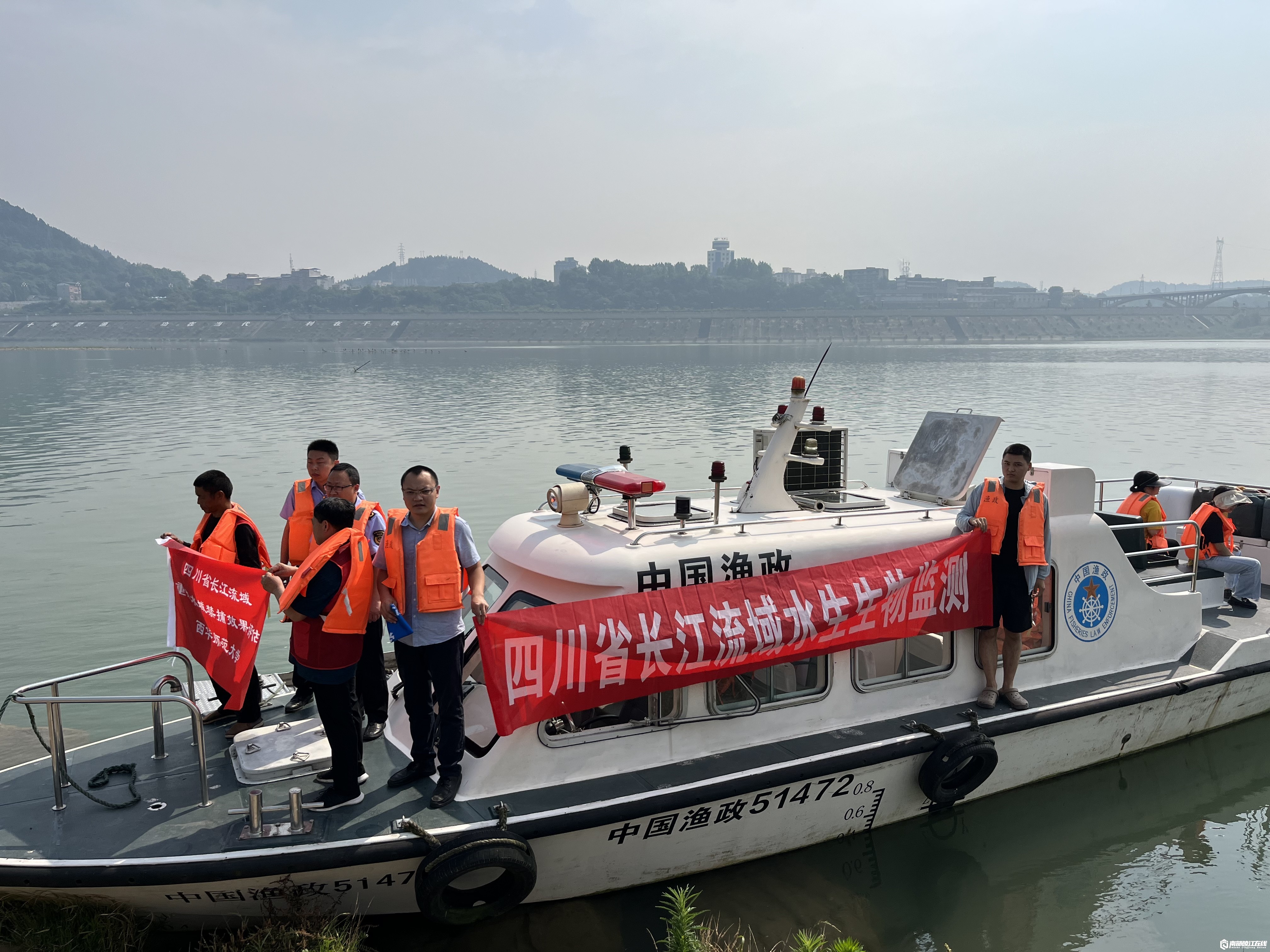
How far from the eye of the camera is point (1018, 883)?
6.53 metres

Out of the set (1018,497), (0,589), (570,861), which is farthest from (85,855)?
(0,589)

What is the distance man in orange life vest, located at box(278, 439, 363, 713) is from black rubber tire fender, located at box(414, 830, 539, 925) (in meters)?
2.08

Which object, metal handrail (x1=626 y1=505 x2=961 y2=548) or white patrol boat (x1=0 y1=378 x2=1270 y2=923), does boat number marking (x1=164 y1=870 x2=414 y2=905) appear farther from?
metal handrail (x1=626 y1=505 x2=961 y2=548)

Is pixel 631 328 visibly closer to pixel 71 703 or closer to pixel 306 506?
pixel 306 506

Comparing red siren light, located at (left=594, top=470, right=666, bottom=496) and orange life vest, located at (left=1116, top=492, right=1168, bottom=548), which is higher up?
red siren light, located at (left=594, top=470, right=666, bottom=496)

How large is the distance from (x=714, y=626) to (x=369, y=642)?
7.44ft

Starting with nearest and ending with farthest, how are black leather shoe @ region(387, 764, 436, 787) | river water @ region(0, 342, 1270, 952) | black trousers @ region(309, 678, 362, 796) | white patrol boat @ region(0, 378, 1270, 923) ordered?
white patrol boat @ region(0, 378, 1270, 923)
black trousers @ region(309, 678, 362, 796)
black leather shoe @ region(387, 764, 436, 787)
river water @ region(0, 342, 1270, 952)

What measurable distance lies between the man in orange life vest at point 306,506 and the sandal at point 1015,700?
4977 millimetres

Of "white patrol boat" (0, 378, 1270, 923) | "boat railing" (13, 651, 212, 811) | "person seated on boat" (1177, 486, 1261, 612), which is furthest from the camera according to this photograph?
"person seated on boat" (1177, 486, 1261, 612)

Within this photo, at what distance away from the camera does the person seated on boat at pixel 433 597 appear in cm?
491

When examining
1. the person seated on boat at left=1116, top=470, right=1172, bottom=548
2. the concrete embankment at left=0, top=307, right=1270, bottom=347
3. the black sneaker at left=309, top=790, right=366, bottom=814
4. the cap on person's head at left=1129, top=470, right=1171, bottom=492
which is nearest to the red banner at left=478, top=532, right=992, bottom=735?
the black sneaker at left=309, top=790, right=366, bottom=814

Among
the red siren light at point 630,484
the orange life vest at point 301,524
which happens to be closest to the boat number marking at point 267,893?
the orange life vest at point 301,524

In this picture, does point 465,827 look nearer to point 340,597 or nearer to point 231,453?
point 340,597

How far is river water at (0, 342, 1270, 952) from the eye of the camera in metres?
6.08
